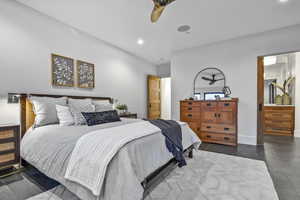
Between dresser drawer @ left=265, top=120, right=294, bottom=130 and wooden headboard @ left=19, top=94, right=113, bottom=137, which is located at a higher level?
wooden headboard @ left=19, top=94, right=113, bottom=137

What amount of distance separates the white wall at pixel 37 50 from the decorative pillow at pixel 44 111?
1.20 ft

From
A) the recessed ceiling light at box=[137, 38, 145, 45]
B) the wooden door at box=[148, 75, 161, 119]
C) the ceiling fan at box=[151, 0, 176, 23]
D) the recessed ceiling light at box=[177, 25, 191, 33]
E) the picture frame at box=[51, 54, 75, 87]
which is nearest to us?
the ceiling fan at box=[151, 0, 176, 23]

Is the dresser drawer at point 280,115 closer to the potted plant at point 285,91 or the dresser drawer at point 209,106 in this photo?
the potted plant at point 285,91

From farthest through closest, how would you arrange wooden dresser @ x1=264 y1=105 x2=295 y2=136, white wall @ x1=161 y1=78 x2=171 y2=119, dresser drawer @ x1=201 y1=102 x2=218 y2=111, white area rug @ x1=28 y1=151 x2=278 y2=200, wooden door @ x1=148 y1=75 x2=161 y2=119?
1. white wall @ x1=161 y1=78 x2=171 y2=119
2. wooden door @ x1=148 y1=75 x2=161 y2=119
3. wooden dresser @ x1=264 y1=105 x2=295 y2=136
4. dresser drawer @ x1=201 y1=102 x2=218 y2=111
5. white area rug @ x1=28 y1=151 x2=278 y2=200

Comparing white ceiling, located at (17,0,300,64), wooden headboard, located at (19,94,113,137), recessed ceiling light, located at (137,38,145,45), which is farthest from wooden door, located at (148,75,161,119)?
wooden headboard, located at (19,94,113,137)

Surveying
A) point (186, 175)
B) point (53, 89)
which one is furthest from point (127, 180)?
point (53, 89)

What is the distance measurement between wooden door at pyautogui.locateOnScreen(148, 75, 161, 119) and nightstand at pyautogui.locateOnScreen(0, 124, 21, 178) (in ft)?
13.3

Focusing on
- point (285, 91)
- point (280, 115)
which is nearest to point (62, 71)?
point (280, 115)

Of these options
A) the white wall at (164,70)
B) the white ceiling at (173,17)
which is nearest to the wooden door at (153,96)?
the white wall at (164,70)

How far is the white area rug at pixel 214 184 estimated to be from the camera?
5.31 feet

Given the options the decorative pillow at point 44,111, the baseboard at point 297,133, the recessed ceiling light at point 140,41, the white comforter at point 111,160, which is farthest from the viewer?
the baseboard at point 297,133

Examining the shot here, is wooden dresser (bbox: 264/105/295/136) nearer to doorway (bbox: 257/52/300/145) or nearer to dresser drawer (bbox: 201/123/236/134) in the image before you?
doorway (bbox: 257/52/300/145)

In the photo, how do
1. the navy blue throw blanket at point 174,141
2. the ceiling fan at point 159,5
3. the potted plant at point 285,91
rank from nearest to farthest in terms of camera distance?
the ceiling fan at point 159,5, the navy blue throw blanket at point 174,141, the potted plant at point 285,91

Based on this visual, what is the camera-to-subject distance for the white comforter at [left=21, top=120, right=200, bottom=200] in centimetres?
122
